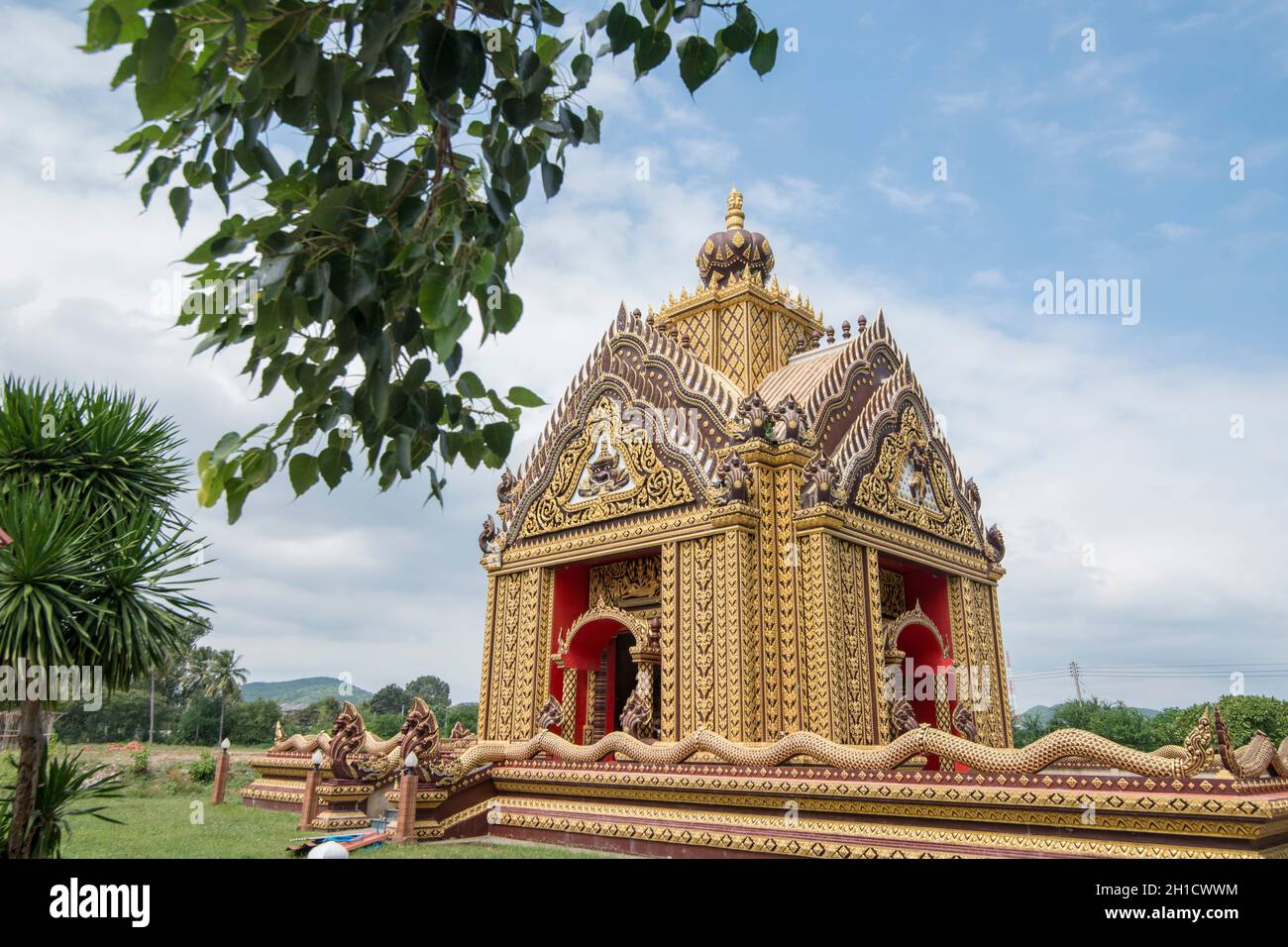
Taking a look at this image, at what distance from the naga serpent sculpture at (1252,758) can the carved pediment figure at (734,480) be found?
232 inches

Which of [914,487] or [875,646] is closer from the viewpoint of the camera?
[875,646]

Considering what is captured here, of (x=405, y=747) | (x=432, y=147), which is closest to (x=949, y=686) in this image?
(x=405, y=747)

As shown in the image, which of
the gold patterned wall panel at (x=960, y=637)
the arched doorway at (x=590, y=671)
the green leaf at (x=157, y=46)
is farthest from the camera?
the gold patterned wall panel at (x=960, y=637)

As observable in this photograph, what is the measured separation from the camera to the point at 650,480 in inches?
517

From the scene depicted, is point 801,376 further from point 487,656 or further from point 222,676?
point 222,676

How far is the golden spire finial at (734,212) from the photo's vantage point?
16516mm

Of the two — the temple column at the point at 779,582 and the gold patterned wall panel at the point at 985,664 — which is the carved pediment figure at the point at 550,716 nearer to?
the temple column at the point at 779,582

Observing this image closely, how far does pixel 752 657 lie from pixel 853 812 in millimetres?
2973

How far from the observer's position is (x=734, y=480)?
12016 mm

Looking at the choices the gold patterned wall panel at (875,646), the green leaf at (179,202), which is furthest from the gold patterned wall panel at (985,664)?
the green leaf at (179,202)

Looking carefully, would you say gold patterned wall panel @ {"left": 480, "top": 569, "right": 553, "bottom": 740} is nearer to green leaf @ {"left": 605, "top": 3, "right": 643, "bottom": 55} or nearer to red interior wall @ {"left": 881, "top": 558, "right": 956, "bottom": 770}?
red interior wall @ {"left": 881, "top": 558, "right": 956, "bottom": 770}

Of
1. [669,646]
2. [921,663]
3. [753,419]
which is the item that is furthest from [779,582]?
[921,663]

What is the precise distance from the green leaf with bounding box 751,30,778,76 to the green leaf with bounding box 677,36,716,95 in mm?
143
